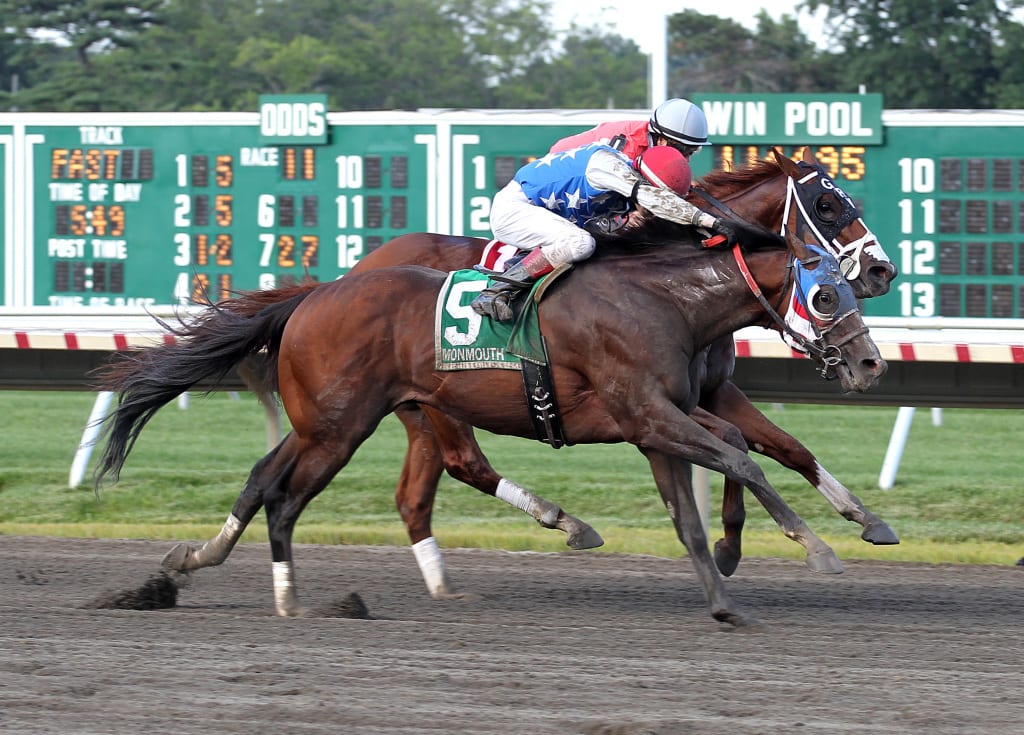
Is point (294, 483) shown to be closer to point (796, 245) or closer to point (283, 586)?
point (283, 586)

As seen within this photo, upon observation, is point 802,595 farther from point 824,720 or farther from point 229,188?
point 229,188

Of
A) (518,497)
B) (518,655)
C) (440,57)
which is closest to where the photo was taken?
(518,655)

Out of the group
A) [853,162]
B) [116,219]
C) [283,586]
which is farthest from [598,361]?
[116,219]

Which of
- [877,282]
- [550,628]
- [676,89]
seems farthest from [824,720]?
[676,89]

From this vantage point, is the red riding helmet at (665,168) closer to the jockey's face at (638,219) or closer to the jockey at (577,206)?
the jockey at (577,206)

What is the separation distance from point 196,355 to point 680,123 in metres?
2.28

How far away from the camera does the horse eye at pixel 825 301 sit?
19.9ft

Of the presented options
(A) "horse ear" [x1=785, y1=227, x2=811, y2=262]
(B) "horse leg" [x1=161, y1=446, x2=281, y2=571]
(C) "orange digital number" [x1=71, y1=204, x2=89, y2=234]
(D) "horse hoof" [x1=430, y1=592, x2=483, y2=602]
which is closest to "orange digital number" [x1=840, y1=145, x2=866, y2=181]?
(A) "horse ear" [x1=785, y1=227, x2=811, y2=262]

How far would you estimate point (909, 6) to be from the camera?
2870cm

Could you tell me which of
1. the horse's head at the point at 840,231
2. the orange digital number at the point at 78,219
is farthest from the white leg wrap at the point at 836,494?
the orange digital number at the point at 78,219

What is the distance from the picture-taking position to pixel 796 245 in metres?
6.15

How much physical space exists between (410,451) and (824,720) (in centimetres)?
316

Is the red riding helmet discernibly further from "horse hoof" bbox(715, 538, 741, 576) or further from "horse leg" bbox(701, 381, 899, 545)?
"horse hoof" bbox(715, 538, 741, 576)

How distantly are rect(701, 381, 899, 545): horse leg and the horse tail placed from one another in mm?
1833
